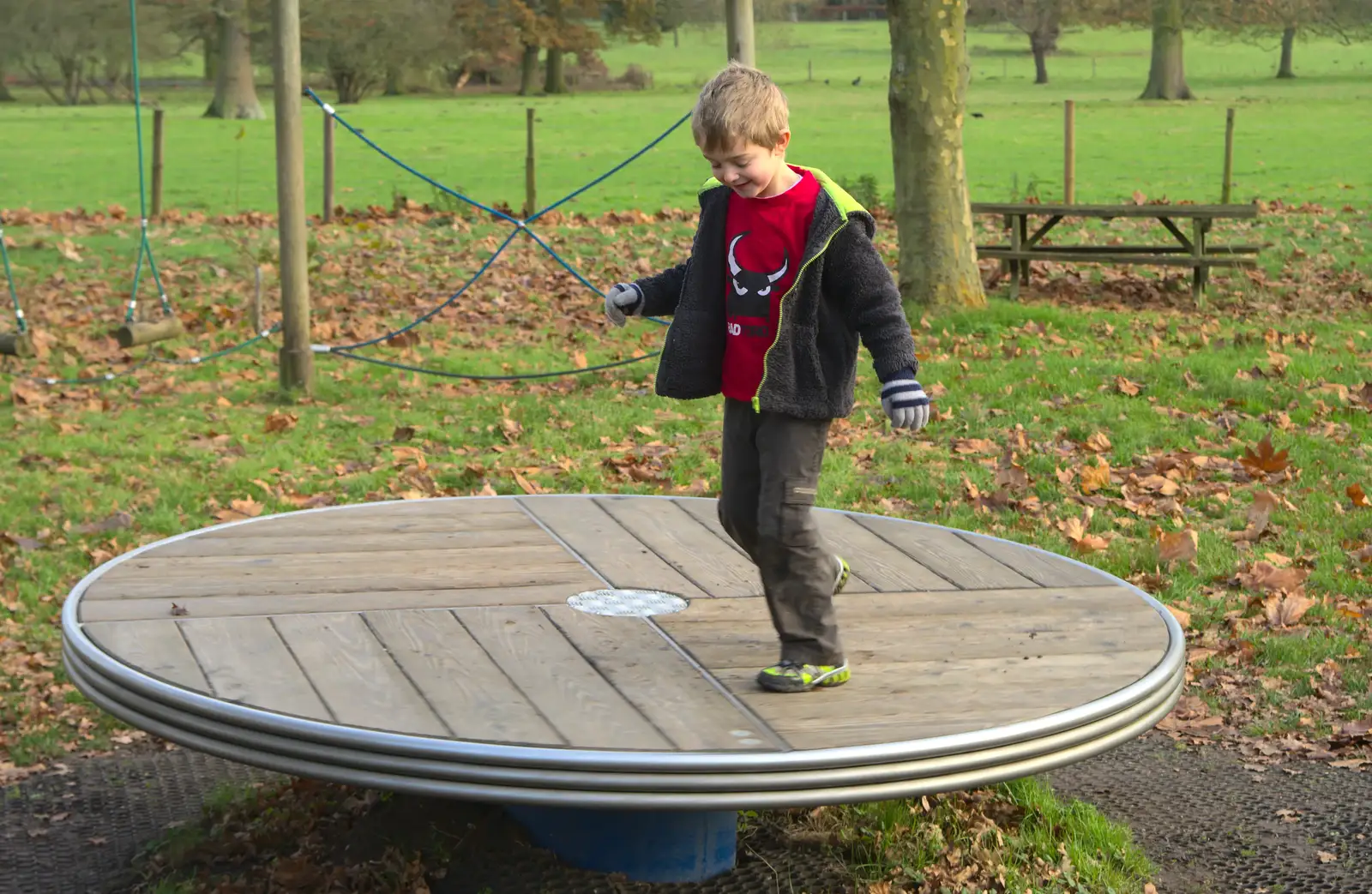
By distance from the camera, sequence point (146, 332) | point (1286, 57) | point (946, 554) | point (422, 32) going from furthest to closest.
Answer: point (1286, 57) → point (422, 32) → point (146, 332) → point (946, 554)

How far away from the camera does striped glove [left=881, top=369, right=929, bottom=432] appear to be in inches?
144

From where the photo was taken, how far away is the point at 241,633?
408cm

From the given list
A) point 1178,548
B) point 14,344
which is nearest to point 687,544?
point 1178,548

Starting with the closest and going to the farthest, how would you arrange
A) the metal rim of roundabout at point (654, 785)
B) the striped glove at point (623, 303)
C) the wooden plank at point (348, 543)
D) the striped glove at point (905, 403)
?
1. the metal rim of roundabout at point (654, 785)
2. the striped glove at point (905, 403)
3. the striped glove at point (623, 303)
4. the wooden plank at point (348, 543)

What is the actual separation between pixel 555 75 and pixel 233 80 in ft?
46.0

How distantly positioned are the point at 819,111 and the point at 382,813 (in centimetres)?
3914

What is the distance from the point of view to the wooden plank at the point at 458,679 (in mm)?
3414

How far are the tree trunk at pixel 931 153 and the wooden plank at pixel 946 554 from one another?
6243 mm

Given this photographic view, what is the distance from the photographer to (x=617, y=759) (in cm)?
324

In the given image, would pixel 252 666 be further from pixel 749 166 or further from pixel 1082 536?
pixel 1082 536

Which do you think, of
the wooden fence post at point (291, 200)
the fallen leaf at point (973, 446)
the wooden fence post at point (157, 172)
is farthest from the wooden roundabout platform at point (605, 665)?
the wooden fence post at point (157, 172)

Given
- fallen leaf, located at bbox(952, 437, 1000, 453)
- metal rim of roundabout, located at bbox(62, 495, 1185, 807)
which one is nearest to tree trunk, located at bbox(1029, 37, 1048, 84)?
fallen leaf, located at bbox(952, 437, 1000, 453)

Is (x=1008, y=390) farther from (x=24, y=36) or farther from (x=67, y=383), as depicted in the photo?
(x=24, y=36)

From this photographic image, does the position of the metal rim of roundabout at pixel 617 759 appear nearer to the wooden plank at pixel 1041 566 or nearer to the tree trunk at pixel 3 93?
the wooden plank at pixel 1041 566
